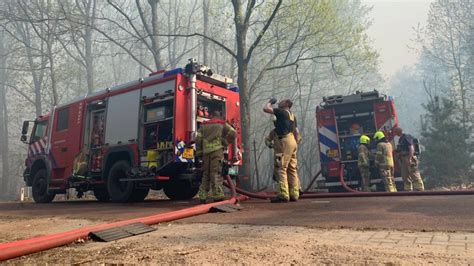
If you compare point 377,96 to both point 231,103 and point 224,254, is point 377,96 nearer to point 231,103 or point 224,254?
point 231,103

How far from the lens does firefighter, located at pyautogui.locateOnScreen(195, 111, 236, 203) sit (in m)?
6.28

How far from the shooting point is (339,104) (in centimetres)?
998

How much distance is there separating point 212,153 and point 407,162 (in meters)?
5.54

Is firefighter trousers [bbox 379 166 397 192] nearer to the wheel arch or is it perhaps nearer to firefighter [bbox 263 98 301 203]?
firefighter [bbox 263 98 301 203]

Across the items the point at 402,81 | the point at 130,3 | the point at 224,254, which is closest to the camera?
the point at 224,254

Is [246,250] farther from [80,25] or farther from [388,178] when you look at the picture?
[80,25]

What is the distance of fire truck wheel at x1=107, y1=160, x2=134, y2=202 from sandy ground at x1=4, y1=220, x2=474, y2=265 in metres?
4.60

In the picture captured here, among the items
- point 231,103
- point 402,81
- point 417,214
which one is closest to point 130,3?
point 231,103

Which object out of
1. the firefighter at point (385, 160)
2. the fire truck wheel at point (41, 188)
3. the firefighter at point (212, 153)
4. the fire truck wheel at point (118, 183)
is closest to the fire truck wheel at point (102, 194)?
the fire truck wheel at point (41, 188)

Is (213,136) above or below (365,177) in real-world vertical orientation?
above

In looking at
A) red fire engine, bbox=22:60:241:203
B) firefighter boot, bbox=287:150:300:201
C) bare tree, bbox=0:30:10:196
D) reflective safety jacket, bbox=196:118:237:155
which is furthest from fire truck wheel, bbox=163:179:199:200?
bare tree, bbox=0:30:10:196

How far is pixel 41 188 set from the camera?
9.88m

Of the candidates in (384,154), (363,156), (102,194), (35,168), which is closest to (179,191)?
(102,194)

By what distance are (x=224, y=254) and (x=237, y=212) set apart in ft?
8.24
